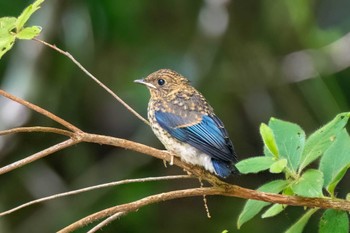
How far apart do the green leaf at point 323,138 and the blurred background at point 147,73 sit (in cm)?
279

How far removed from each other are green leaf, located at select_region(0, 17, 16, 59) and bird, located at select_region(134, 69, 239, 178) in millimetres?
901

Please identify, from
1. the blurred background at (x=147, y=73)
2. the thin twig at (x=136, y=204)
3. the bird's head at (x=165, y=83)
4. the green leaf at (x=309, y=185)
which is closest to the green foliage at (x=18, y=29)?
the thin twig at (x=136, y=204)

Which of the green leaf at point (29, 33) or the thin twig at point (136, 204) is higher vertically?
the green leaf at point (29, 33)

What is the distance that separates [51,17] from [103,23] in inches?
16.6

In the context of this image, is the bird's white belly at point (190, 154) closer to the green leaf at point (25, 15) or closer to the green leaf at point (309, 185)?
the green leaf at point (309, 185)

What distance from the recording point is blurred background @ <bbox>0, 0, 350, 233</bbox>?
17.5 ft

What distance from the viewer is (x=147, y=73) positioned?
5.73 m

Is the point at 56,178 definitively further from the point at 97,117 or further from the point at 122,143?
the point at 122,143

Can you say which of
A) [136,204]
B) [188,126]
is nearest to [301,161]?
[136,204]

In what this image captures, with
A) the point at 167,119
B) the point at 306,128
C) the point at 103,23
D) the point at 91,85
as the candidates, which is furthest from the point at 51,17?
the point at 167,119

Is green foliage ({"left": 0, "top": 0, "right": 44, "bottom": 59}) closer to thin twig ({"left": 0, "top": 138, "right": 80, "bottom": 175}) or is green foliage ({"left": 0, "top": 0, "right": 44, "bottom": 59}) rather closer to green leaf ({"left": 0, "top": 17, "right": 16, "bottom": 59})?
green leaf ({"left": 0, "top": 17, "right": 16, "bottom": 59})

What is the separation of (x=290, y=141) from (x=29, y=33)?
755 millimetres

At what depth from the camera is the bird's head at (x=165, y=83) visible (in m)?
3.72

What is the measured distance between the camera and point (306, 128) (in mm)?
5578
